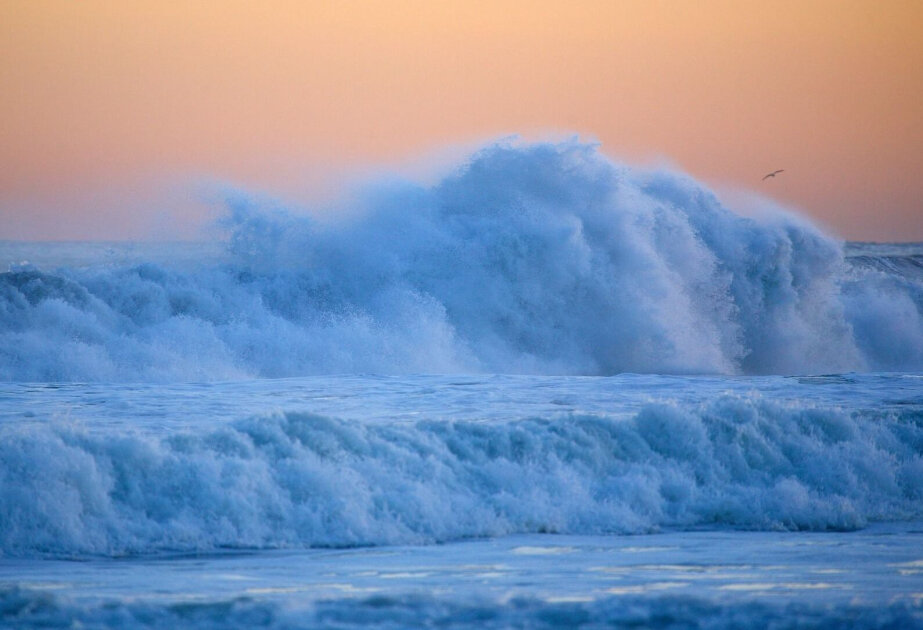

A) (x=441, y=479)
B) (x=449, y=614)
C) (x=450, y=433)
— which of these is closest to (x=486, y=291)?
(x=450, y=433)

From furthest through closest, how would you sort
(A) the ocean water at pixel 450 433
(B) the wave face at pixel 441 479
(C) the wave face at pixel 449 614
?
(B) the wave face at pixel 441 479
(A) the ocean water at pixel 450 433
(C) the wave face at pixel 449 614

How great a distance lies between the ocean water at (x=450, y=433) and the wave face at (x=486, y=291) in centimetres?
6

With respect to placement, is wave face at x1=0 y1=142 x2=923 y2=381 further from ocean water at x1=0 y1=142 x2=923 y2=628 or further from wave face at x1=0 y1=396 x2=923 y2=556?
wave face at x1=0 y1=396 x2=923 y2=556

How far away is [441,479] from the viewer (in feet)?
31.7

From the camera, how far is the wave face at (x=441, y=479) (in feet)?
28.1

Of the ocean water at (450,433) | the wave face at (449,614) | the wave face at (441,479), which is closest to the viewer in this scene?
the wave face at (449,614)

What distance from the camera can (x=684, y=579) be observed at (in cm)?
709

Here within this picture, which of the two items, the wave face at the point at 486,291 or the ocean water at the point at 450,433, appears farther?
the wave face at the point at 486,291

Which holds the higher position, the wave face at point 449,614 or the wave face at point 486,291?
the wave face at point 486,291

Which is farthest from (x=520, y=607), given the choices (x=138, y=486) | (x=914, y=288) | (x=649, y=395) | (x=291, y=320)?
(x=914, y=288)

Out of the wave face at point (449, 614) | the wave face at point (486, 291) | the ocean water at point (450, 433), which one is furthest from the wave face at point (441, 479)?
the wave face at point (486, 291)

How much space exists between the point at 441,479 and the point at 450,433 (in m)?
0.89

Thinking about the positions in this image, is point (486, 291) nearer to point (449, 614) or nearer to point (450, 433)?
point (450, 433)

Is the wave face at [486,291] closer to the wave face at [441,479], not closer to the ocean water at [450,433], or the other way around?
the ocean water at [450,433]
